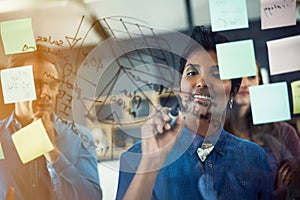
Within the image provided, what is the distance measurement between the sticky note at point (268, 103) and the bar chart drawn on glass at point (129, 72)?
8.2 inches

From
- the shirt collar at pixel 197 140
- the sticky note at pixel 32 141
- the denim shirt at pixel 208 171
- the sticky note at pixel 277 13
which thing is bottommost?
the denim shirt at pixel 208 171

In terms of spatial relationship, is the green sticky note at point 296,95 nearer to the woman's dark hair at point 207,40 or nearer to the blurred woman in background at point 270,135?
the blurred woman in background at point 270,135

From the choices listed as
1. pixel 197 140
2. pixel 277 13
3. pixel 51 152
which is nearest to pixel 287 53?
pixel 277 13

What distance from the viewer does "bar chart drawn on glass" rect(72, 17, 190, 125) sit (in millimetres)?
1018

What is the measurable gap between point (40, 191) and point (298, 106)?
725 mm

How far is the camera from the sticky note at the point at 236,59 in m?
1.02

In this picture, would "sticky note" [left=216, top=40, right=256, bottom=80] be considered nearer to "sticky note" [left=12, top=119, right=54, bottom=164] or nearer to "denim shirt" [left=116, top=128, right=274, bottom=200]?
"denim shirt" [left=116, top=128, right=274, bottom=200]

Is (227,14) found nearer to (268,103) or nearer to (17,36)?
(268,103)

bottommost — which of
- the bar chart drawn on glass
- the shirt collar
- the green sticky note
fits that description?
the shirt collar

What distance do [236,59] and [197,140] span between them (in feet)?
0.76

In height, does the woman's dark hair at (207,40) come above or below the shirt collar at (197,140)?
above

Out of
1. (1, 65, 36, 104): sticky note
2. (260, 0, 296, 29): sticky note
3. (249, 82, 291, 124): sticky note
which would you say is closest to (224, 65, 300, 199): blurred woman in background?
(249, 82, 291, 124): sticky note

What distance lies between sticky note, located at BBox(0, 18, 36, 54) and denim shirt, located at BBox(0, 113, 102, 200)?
183mm

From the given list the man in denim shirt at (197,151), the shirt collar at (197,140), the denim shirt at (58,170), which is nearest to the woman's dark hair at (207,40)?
the man in denim shirt at (197,151)
